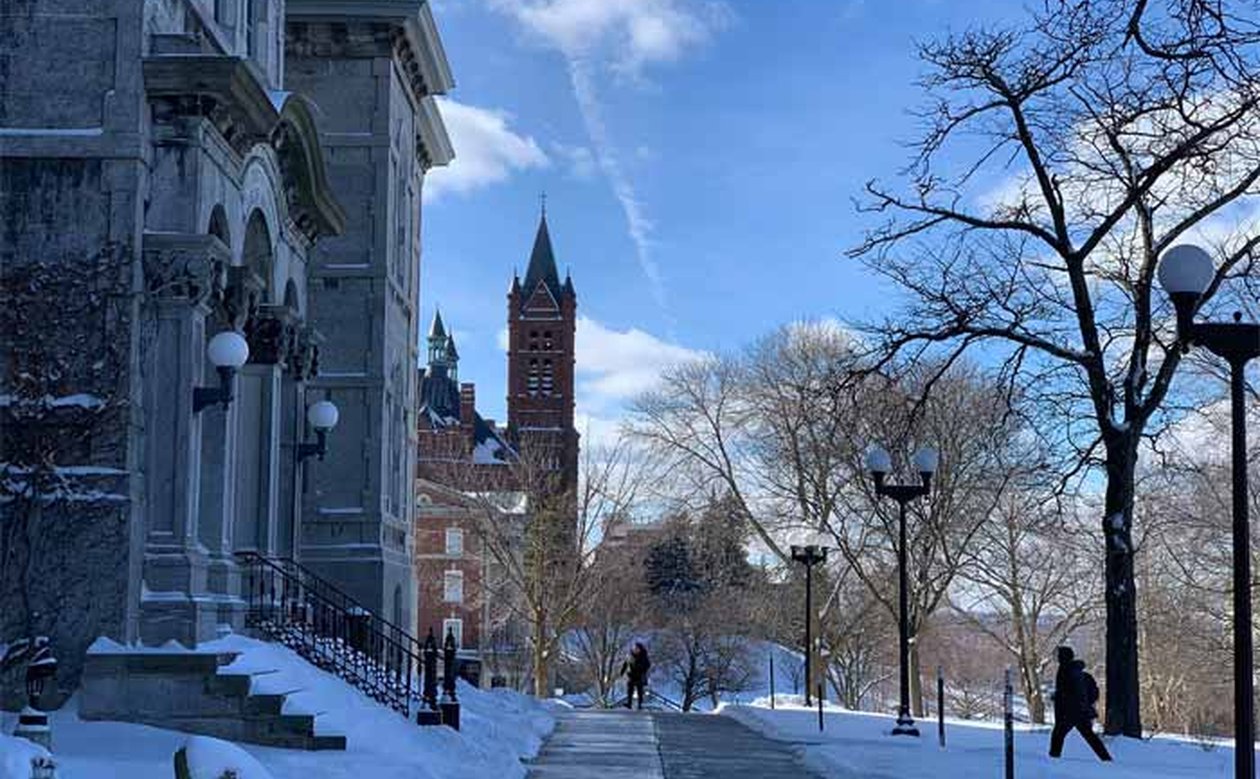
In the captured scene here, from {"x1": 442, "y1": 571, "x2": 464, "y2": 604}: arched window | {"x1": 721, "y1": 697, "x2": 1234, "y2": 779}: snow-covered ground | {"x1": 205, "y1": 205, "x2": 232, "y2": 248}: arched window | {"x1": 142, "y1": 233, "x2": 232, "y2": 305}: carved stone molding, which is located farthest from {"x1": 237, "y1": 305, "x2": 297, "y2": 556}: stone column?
{"x1": 442, "y1": 571, "x2": 464, "y2": 604}: arched window

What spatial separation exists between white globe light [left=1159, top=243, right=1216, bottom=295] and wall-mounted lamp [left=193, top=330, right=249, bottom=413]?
994cm

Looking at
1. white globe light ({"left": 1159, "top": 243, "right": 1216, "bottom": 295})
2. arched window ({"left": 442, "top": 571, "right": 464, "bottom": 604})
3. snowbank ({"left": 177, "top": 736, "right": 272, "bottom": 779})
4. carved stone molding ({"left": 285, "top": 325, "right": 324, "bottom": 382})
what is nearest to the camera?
snowbank ({"left": 177, "top": 736, "right": 272, "bottom": 779})

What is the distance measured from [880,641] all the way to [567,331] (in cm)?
7361

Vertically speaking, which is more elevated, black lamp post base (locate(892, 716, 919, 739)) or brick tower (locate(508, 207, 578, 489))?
brick tower (locate(508, 207, 578, 489))

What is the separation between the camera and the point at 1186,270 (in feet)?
39.6

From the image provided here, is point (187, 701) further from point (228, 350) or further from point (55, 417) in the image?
point (228, 350)

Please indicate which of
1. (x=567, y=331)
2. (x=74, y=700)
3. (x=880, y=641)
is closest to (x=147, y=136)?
(x=74, y=700)

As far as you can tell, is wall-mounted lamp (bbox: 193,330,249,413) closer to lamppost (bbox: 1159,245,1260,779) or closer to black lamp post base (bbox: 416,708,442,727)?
black lamp post base (bbox: 416,708,442,727)

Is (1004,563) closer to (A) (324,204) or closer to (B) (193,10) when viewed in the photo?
(A) (324,204)

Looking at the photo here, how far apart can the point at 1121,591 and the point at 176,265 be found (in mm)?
13153

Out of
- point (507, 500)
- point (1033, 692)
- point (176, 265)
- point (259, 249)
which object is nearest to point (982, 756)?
point (176, 265)

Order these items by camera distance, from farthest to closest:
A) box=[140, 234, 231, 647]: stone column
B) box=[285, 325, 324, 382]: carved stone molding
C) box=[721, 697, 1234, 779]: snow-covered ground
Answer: box=[285, 325, 324, 382]: carved stone molding, box=[721, 697, 1234, 779]: snow-covered ground, box=[140, 234, 231, 647]: stone column

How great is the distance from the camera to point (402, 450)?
1470 inches

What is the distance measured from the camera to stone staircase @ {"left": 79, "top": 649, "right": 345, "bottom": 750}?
54.0ft
